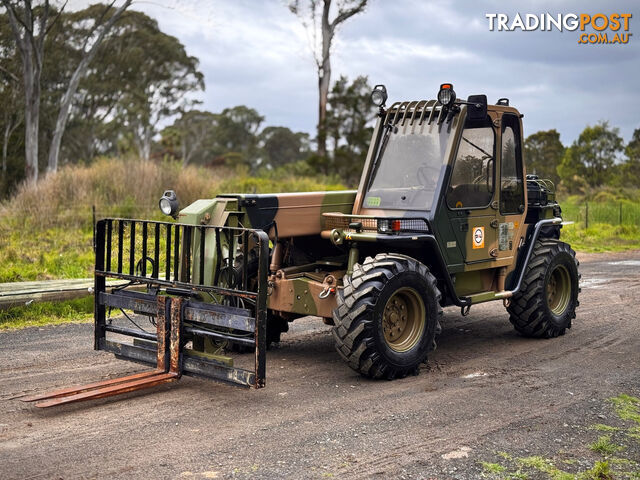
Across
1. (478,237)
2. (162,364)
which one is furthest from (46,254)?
(478,237)

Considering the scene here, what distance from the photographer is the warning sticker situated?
7863 millimetres

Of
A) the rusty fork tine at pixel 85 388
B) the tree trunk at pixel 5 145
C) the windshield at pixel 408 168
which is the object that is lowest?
the rusty fork tine at pixel 85 388

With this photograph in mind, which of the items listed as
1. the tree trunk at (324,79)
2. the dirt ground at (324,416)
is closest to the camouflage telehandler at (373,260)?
the dirt ground at (324,416)

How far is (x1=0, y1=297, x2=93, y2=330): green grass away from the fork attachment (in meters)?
3.36

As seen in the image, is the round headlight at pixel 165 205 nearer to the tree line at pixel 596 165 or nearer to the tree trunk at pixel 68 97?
the tree trunk at pixel 68 97

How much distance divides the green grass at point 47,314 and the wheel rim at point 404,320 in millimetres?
4503

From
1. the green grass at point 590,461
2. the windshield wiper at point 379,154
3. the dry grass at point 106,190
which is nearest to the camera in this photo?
the green grass at point 590,461

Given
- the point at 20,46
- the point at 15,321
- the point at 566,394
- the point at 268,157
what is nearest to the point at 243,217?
the point at 566,394

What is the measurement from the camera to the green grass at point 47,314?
373 inches

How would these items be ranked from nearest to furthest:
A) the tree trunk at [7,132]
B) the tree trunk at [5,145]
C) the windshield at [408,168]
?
the windshield at [408,168] → the tree trunk at [5,145] → the tree trunk at [7,132]

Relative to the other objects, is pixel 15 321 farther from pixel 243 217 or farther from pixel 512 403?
pixel 512 403

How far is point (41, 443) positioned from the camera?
5199 mm

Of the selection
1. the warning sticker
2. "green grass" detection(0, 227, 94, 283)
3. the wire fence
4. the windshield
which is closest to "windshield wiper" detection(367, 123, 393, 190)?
the windshield

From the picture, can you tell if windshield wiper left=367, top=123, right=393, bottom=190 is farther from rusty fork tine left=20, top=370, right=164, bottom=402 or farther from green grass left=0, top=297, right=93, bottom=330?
green grass left=0, top=297, right=93, bottom=330
